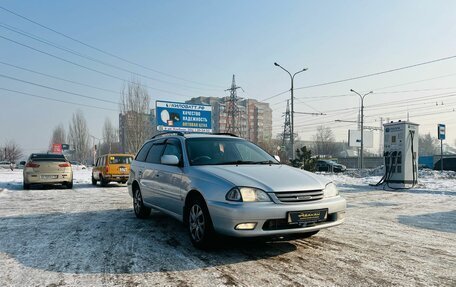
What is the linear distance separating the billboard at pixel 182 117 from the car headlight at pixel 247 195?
20.7m

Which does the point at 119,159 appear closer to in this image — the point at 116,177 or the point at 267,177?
the point at 116,177

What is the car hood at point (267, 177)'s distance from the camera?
448 cm

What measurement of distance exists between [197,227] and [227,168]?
910 mm

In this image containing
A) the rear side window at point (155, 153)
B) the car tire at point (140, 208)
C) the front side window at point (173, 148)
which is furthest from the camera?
the car tire at point (140, 208)

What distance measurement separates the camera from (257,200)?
4.36m

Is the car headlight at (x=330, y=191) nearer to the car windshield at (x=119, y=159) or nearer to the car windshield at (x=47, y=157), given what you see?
the car windshield at (x=47, y=157)

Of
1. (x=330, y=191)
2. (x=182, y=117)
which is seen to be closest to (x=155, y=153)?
(x=330, y=191)

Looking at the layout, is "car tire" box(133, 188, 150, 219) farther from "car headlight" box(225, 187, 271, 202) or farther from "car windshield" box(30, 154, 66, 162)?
"car windshield" box(30, 154, 66, 162)

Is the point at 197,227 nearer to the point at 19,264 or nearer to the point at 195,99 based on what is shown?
the point at 19,264

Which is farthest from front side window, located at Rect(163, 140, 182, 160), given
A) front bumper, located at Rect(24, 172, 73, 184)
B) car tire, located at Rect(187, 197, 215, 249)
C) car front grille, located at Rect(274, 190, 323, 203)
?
front bumper, located at Rect(24, 172, 73, 184)

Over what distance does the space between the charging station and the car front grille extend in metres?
12.4

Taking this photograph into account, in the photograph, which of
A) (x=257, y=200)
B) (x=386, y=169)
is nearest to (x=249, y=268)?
(x=257, y=200)

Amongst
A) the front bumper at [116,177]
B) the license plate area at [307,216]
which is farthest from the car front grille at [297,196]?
the front bumper at [116,177]

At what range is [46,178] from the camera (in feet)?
49.9
